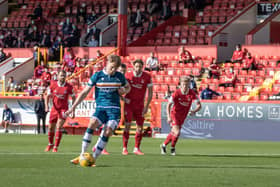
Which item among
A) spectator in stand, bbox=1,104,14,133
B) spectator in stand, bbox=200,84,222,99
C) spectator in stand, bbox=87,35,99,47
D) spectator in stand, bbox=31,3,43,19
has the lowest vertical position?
spectator in stand, bbox=1,104,14,133

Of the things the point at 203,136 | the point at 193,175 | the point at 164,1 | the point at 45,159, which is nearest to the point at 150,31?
the point at 164,1

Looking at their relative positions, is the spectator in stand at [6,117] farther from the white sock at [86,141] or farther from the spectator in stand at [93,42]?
the white sock at [86,141]

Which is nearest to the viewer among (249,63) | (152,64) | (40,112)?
(40,112)

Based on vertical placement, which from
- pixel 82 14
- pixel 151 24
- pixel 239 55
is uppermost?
pixel 82 14

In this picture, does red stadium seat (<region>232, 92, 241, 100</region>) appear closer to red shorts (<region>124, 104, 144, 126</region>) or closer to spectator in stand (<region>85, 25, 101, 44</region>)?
spectator in stand (<region>85, 25, 101, 44</region>)

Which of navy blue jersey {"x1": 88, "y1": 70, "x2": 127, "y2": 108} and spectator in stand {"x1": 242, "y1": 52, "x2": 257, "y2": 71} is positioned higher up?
spectator in stand {"x1": 242, "y1": 52, "x2": 257, "y2": 71}

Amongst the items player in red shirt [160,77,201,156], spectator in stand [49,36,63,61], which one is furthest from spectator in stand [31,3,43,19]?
player in red shirt [160,77,201,156]

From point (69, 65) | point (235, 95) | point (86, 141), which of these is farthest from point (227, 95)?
point (86, 141)

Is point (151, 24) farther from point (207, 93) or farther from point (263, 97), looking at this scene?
point (263, 97)

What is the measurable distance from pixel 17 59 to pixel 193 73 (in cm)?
1161

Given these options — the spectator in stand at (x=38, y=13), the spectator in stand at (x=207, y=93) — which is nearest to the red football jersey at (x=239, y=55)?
the spectator in stand at (x=207, y=93)

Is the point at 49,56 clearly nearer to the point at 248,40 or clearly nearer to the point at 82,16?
the point at 82,16

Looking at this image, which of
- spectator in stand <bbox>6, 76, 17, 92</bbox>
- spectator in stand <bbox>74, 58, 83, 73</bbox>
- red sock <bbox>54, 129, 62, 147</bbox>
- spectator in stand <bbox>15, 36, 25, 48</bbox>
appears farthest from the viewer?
spectator in stand <bbox>15, 36, 25, 48</bbox>

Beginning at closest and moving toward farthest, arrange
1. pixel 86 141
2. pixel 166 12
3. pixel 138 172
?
pixel 138 172 < pixel 86 141 < pixel 166 12
